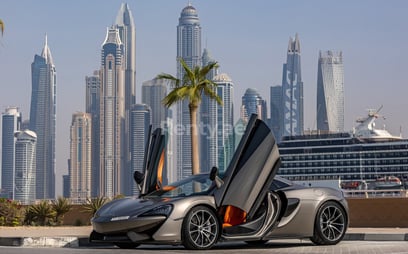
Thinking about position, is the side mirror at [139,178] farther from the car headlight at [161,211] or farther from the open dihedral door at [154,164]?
the car headlight at [161,211]

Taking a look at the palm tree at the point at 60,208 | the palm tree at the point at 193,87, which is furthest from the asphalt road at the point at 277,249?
the palm tree at the point at 193,87

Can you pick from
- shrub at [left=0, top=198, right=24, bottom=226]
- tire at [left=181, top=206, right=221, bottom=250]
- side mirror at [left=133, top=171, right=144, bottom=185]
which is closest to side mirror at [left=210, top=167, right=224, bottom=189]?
tire at [left=181, top=206, right=221, bottom=250]

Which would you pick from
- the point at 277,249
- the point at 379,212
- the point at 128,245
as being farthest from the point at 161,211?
the point at 379,212

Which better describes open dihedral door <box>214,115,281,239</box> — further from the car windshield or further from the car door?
the car windshield

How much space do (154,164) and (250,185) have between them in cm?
160

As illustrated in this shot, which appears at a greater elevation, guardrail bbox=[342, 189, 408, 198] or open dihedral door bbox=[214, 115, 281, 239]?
open dihedral door bbox=[214, 115, 281, 239]

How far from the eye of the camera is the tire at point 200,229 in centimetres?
1143

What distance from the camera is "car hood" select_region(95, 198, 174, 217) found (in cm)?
1151

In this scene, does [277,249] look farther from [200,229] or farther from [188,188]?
[188,188]

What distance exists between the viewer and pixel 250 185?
1185cm

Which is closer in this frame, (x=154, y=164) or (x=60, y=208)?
(x=154, y=164)

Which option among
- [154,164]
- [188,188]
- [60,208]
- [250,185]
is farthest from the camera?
[60,208]

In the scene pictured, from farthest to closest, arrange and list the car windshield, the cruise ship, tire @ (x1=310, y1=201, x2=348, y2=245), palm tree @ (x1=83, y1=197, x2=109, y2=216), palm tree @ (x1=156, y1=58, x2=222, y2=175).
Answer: the cruise ship, palm tree @ (x1=156, y1=58, x2=222, y2=175), palm tree @ (x1=83, y1=197, x2=109, y2=216), tire @ (x1=310, y1=201, x2=348, y2=245), the car windshield

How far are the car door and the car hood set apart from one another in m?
0.87
